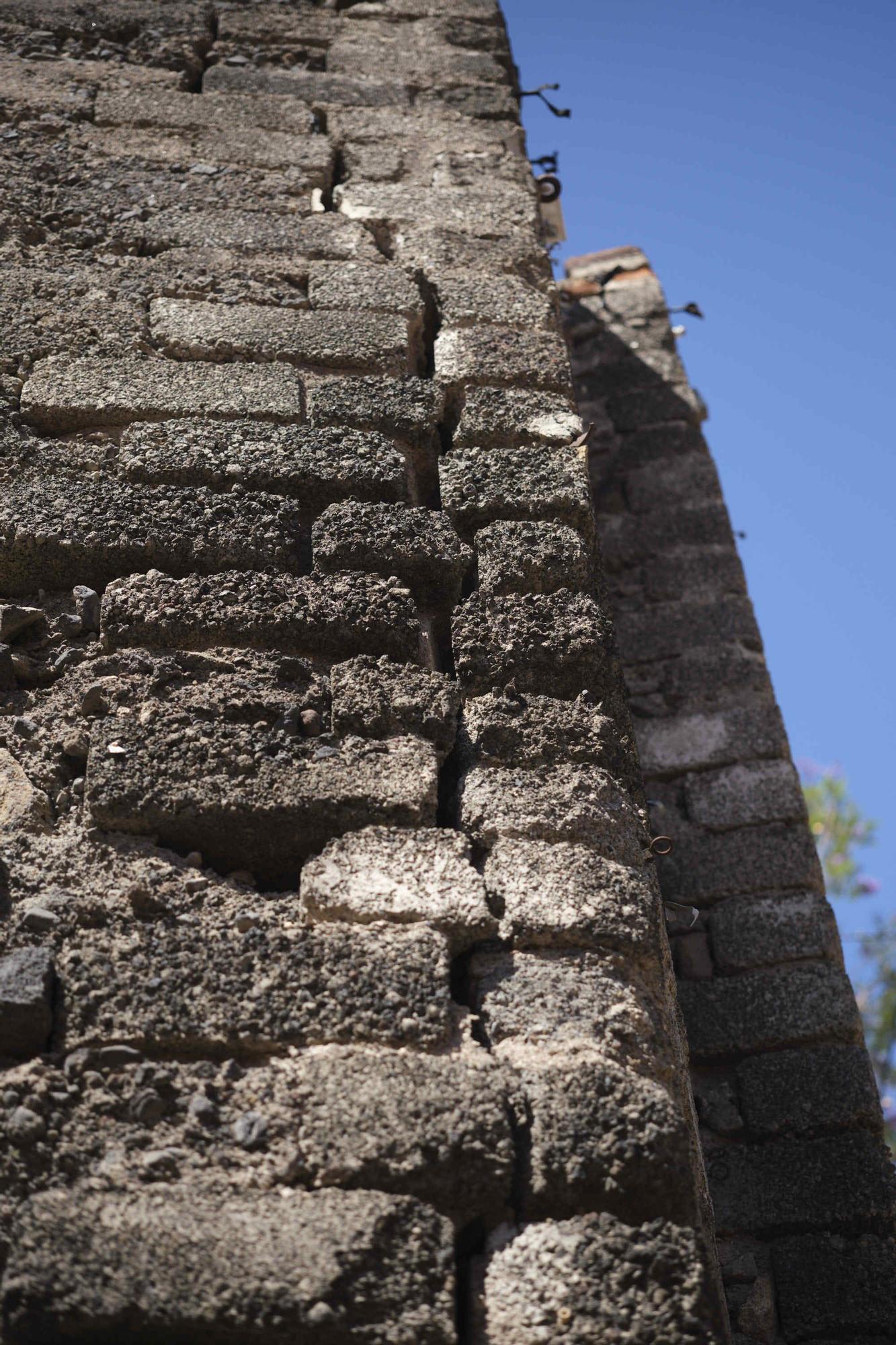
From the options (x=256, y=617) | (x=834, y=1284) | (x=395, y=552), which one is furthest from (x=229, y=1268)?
(x=834, y=1284)

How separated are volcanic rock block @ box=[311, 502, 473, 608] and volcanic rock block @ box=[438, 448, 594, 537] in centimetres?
11

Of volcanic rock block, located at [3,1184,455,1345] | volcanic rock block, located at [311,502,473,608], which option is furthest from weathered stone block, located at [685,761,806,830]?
volcanic rock block, located at [3,1184,455,1345]

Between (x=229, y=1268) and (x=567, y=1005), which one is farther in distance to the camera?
(x=567, y=1005)

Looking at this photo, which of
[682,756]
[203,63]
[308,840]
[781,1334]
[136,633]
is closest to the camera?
[308,840]

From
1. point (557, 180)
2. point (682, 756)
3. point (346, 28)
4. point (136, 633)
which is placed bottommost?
point (136, 633)

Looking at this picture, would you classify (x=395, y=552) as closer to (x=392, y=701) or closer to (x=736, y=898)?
(x=392, y=701)

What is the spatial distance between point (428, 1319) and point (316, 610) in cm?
104

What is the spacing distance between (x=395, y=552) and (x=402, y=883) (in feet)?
2.05

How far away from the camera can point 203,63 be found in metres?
3.33

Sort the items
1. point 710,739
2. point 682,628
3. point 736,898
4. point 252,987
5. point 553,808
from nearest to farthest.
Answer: point 252,987, point 553,808, point 736,898, point 710,739, point 682,628

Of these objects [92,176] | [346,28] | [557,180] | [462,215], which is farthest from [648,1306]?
[346,28]

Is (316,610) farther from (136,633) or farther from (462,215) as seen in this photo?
(462,215)

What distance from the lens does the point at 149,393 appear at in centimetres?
238

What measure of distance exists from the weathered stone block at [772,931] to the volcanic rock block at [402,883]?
1.82m
